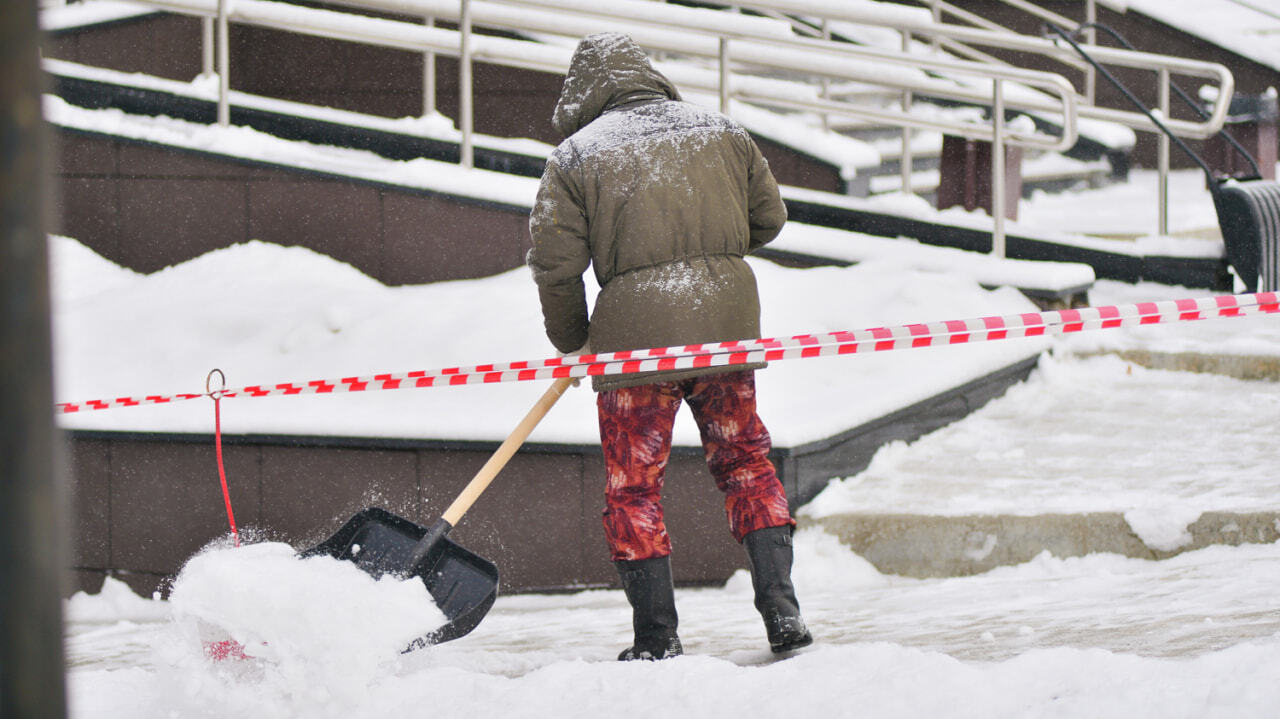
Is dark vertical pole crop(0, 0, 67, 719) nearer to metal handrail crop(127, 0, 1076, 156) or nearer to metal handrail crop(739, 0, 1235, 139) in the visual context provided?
metal handrail crop(127, 0, 1076, 156)

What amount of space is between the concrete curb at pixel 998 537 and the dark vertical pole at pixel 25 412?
12.1 ft

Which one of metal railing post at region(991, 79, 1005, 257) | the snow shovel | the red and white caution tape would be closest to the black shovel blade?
the snow shovel

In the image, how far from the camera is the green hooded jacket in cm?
340

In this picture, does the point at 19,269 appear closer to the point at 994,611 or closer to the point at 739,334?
the point at 739,334

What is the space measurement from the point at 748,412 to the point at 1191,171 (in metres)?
10.2

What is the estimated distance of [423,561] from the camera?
3625 mm

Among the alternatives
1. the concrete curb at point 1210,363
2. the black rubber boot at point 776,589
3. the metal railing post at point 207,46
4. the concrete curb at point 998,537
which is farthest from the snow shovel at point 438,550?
the metal railing post at point 207,46

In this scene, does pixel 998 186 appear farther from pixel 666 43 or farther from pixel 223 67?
pixel 223 67

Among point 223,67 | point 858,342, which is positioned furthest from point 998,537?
point 223,67

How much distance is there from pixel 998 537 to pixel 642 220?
72.3 inches

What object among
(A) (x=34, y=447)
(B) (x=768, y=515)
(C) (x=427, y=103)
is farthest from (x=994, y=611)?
(C) (x=427, y=103)

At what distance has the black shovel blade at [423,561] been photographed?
3.55 meters

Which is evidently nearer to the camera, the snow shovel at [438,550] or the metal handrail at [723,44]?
the snow shovel at [438,550]

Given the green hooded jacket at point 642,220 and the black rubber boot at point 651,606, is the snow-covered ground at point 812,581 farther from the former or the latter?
the green hooded jacket at point 642,220
